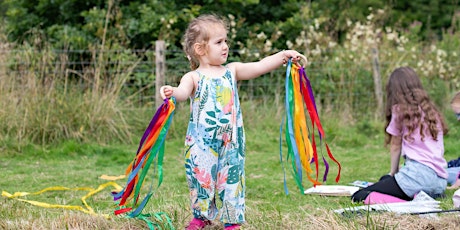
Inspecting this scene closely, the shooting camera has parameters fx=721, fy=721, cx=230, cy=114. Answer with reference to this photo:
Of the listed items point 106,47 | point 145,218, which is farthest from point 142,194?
point 106,47

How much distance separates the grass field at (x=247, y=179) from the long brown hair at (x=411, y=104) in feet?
1.93

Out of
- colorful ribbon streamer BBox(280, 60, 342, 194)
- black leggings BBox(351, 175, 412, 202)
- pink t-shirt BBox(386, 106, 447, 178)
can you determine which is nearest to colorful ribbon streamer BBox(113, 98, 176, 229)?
colorful ribbon streamer BBox(280, 60, 342, 194)

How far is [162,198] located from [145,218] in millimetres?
1168

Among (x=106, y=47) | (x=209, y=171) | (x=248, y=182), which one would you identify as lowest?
(x=248, y=182)

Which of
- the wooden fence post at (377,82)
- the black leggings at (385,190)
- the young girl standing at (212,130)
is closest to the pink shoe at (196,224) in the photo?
the young girl standing at (212,130)

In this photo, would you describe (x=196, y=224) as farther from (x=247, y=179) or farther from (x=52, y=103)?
(x=52, y=103)

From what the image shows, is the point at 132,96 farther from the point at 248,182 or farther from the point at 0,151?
the point at 248,182

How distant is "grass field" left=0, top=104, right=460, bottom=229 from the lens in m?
4.25

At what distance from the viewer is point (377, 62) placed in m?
11.0

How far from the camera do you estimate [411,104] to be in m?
5.71

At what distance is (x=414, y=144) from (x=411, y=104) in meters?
0.32

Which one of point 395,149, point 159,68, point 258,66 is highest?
point 258,66

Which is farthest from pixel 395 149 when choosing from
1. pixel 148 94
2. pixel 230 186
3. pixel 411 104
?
pixel 148 94

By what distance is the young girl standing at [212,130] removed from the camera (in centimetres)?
412
